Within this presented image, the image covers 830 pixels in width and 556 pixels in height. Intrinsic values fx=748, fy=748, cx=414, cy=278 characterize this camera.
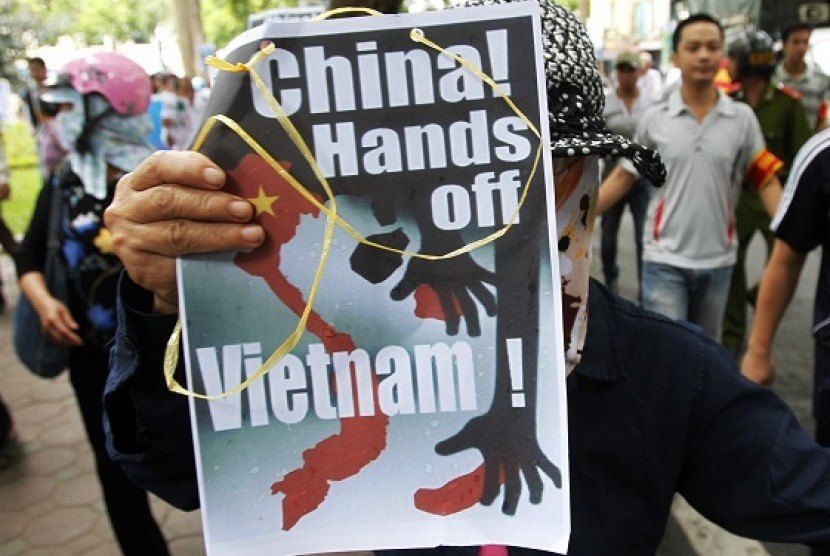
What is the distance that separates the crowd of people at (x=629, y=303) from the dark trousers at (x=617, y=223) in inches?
32.3

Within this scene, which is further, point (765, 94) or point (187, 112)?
point (187, 112)

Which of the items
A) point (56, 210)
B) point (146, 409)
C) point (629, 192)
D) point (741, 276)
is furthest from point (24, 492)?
point (741, 276)

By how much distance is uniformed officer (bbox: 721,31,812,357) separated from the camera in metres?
4.30

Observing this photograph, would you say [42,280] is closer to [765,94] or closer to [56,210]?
[56,210]

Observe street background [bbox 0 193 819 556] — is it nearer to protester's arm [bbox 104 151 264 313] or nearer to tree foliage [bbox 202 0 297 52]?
protester's arm [bbox 104 151 264 313]

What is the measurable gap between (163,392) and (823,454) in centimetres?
98

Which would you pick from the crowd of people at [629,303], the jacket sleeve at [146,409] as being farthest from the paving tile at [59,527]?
the jacket sleeve at [146,409]

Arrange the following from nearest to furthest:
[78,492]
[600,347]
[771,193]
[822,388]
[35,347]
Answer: [600,347], [822,388], [35,347], [771,193], [78,492]

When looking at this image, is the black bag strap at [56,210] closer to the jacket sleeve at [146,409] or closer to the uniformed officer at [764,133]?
the jacket sleeve at [146,409]

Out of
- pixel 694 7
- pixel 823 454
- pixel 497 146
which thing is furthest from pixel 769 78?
pixel 694 7

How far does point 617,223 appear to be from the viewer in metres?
5.43

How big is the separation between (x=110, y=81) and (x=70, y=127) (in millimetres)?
200

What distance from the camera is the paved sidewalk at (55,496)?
318cm

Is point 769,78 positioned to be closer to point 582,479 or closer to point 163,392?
point 582,479
